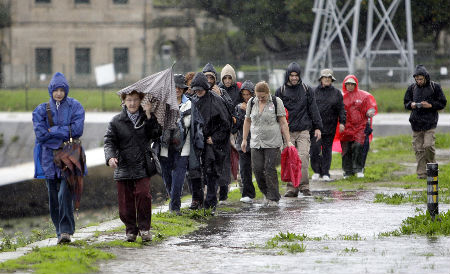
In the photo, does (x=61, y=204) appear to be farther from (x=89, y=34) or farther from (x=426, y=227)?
(x=89, y=34)

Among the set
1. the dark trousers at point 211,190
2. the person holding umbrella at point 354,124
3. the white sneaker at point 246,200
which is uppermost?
the person holding umbrella at point 354,124

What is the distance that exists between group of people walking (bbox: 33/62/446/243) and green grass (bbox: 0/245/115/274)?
72 centimetres

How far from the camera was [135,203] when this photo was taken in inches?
398

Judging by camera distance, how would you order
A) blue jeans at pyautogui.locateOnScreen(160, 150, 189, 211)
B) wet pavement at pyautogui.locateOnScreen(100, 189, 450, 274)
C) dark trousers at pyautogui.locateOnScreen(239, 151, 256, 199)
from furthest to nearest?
dark trousers at pyautogui.locateOnScreen(239, 151, 256, 199) < blue jeans at pyautogui.locateOnScreen(160, 150, 189, 211) < wet pavement at pyautogui.locateOnScreen(100, 189, 450, 274)

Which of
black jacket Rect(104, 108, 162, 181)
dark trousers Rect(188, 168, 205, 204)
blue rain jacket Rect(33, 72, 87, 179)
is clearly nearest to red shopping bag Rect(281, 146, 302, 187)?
dark trousers Rect(188, 168, 205, 204)

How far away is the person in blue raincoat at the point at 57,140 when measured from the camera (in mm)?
9883

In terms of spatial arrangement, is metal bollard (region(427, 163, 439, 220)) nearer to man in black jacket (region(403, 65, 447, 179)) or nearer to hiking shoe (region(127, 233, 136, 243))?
hiking shoe (region(127, 233, 136, 243))

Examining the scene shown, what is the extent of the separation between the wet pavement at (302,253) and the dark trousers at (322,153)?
324cm

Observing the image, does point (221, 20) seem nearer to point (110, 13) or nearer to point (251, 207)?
point (110, 13)

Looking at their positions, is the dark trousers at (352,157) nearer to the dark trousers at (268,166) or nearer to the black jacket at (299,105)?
the black jacket at (299,105)

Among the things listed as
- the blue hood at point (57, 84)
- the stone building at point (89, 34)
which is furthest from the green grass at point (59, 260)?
the stone building at point (89, 34)

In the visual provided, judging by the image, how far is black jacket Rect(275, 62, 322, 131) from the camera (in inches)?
564

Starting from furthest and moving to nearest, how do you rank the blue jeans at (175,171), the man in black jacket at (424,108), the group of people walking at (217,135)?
the man in black jacket at (424,108), the blue jeans at (175,171), the group of people walking at (217,135)

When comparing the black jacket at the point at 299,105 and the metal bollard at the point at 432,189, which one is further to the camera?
the black jacket at the point at 299,105
